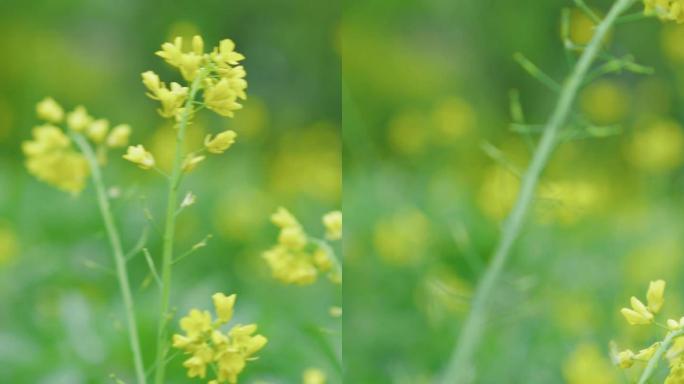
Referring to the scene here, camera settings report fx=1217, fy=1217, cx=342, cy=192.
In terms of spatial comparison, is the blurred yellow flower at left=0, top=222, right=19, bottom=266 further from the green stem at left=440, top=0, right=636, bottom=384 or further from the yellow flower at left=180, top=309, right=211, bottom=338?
the yellow flower at left=180, top=309, right=211, bottom=338

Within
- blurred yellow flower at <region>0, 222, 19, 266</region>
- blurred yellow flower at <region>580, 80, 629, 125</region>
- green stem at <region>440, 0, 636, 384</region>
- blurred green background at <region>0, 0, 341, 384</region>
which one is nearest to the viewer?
green stem at <region>440, 0, 636, 384</region>

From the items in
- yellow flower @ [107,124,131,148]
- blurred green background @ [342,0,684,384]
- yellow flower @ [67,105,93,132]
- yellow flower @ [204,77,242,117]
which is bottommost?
blurred green background @ [342,0,684,384]

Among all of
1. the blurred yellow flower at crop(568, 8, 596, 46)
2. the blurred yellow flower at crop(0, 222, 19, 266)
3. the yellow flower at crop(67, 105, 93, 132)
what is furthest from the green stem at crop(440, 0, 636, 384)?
the blurred yellow flower at crop(568, 8, 596, 46)

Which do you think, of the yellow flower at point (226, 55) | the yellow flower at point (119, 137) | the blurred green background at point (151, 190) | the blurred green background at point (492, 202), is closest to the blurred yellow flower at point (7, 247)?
the blurred green background at point (151, 190)

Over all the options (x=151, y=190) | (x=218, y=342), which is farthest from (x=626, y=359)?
(x=151, y=190)

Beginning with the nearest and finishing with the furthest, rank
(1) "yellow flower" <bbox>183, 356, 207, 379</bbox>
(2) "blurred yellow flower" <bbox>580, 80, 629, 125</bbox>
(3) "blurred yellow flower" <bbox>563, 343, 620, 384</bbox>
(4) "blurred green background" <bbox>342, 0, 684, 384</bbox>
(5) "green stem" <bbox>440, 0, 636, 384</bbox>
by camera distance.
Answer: (1) "yellow flower" <bbox>183, 356, 207, 379</bbox> → (5) "green stem" <bbox>440, 0, 636, 384</bbox> → (3) "blurred yellow flower" <bbox>563, 343, 620, 384</bbox> → (4) "blurred green background" <bbox>342, 0, 684, 384</bbox> → (2) "blurred yellow flower" <bbox>580, 80, 629, 125</bbox>

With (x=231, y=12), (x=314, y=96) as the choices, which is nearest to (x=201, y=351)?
(x=314, y=96)

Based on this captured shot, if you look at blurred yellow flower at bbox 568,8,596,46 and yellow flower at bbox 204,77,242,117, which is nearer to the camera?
yellow flower at bbox 204,77,242,117

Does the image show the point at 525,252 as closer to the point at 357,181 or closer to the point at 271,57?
the point at 357,181

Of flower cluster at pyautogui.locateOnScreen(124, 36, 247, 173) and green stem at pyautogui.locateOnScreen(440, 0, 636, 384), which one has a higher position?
flower cluster at pyautogui.locateOnScreen(124, 36, 247, 173)
